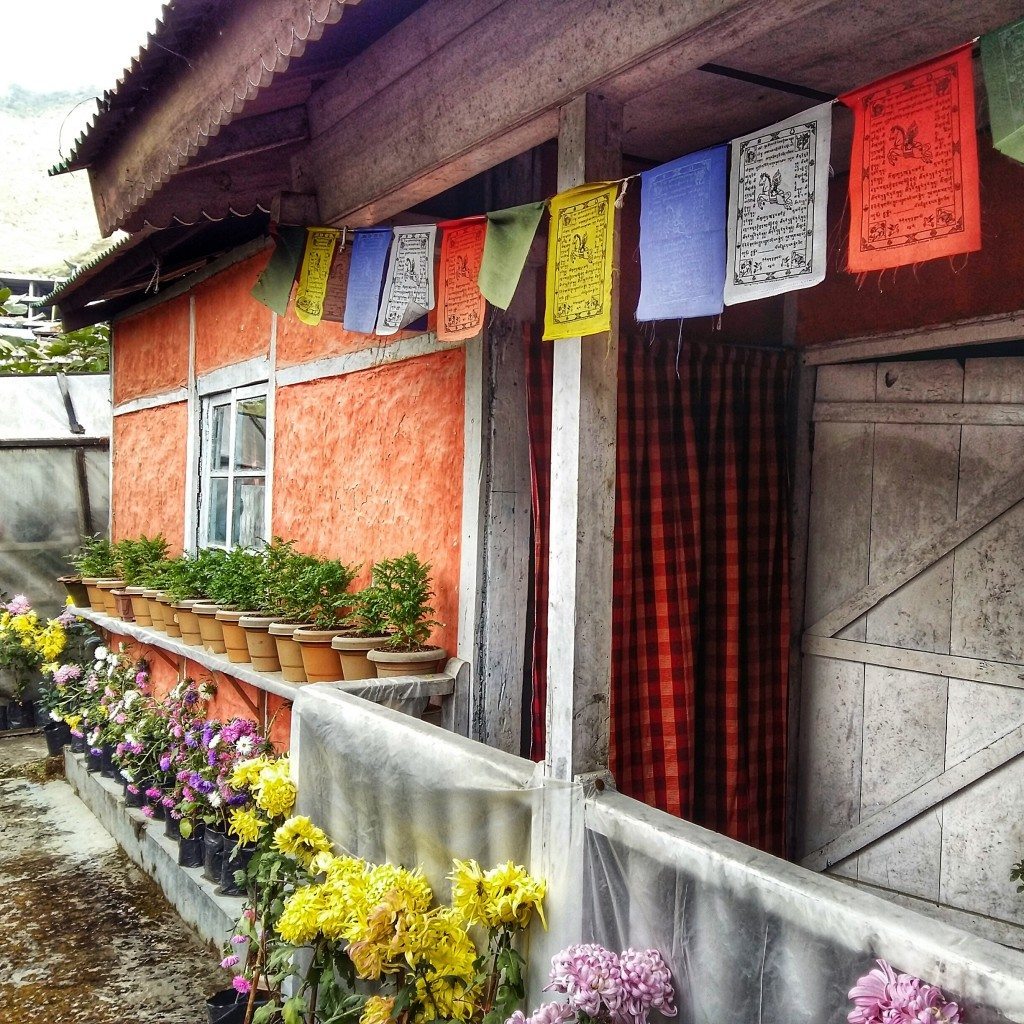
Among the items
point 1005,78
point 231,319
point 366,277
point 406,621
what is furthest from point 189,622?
point 1005,78

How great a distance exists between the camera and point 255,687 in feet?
18.8

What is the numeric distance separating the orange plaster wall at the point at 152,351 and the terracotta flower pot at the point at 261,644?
310 centimetres

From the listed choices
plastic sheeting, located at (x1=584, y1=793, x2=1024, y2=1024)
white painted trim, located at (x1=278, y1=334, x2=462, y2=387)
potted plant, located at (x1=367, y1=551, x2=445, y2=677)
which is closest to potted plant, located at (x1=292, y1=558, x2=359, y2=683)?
potted plant, located at (x1=367, y1=551, x2=445, y2=677)

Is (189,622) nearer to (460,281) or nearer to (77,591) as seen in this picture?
(77,591)

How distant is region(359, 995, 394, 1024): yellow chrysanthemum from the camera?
9.03 ft

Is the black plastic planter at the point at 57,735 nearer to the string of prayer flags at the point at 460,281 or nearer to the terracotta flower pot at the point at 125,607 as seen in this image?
the terracotta flower pot at the point at 125,607

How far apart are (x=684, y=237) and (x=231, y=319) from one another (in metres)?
4.92

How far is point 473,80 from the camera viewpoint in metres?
3.02

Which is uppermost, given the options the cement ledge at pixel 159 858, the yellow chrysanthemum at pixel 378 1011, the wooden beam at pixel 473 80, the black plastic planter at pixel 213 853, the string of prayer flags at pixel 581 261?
the wooden beam at pixel 473 80

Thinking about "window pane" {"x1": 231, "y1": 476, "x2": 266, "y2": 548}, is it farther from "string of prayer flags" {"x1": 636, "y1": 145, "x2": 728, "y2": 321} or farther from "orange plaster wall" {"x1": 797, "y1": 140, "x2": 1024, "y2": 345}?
"string of prayer flags" {"x1": 636, "y1": 145, "x2": 728, "y2": 321}

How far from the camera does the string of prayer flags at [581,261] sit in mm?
2582

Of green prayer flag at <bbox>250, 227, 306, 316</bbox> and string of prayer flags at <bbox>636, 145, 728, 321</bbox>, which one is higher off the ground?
green prayer flag at <bbox>250, 227, 306, 316</bbox>

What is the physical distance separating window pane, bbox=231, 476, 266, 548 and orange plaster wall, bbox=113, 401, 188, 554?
975 millimetres

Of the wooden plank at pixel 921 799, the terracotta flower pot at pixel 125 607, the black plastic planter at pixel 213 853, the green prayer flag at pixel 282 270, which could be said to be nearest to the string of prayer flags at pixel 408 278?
the green prayer flag at pixel 282 270
